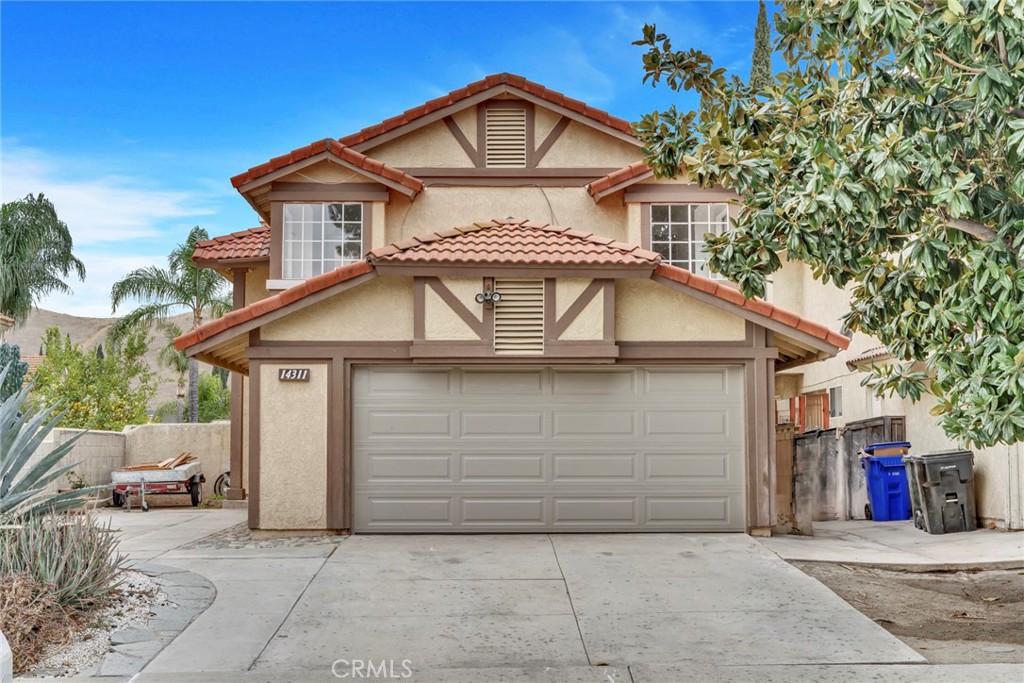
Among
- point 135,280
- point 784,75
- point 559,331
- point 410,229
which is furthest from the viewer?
point 135,280

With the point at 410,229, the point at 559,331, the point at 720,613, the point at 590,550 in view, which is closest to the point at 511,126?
the point at 410,229

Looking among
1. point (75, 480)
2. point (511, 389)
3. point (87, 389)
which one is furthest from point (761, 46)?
point (75, 480)

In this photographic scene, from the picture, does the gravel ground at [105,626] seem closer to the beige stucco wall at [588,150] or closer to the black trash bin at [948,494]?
the beige stucco wall at [588,150]

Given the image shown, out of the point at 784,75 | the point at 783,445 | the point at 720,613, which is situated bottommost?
the point at 720,613

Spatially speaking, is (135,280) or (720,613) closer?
(720,613)

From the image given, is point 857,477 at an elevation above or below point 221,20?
below

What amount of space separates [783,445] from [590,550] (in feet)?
11.2

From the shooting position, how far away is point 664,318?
12570mm

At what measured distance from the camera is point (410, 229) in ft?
50.2

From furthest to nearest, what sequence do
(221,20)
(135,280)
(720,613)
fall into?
(135,280) → (221,20) → (720,613)

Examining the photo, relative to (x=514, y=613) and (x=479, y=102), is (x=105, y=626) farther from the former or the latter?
(x=479, y=102)

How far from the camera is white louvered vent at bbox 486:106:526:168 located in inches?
611

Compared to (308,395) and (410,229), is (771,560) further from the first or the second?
(410,229)

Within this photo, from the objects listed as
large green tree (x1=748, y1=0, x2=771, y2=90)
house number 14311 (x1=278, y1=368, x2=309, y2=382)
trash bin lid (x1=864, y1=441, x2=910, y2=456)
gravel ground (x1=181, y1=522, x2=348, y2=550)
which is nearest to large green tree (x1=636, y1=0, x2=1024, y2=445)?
house number 14311 (x1=278, y1=368, x2=309, y2=382)
